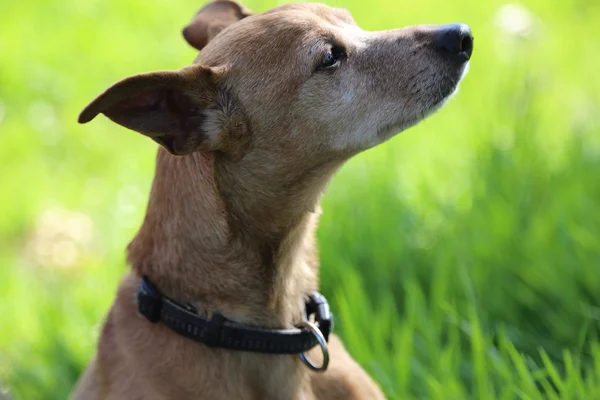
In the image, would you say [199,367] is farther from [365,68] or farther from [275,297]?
[365,68]

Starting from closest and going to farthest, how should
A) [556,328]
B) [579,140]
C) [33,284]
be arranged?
[556,328] → [579,140] → [33,284]

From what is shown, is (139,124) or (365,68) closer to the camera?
(139,124)

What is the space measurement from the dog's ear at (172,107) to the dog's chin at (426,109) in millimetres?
484

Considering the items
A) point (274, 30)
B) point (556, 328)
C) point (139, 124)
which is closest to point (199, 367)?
point (139, 124)

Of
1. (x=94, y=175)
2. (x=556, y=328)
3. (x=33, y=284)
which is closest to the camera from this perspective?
(x=556, y=328)

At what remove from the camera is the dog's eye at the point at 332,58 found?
2703mm

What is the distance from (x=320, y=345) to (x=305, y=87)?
2.41ft

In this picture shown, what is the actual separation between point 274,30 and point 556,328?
1.53 meters

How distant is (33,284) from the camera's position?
14.9 ft

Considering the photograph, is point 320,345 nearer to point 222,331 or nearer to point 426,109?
point 222,331

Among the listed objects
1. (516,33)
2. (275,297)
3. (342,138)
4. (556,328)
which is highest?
(342,138)

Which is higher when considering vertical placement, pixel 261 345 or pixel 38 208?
pixel 261 345

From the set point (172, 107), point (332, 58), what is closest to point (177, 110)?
point (172, 107)

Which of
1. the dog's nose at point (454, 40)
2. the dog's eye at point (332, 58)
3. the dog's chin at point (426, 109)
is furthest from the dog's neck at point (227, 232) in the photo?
the dog's nose at point (454, 40)
